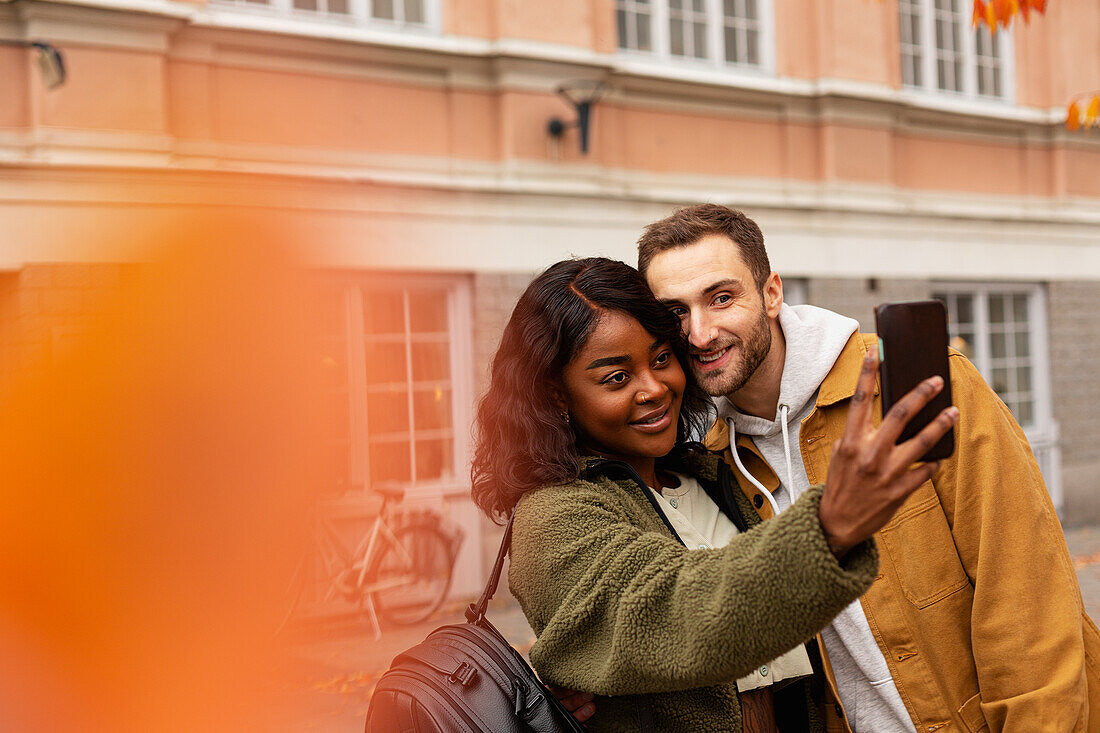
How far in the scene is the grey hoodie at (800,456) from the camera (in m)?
2.04

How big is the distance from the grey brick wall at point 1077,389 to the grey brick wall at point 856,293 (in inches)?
91.5

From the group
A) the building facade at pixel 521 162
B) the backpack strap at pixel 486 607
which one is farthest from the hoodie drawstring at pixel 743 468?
the building facade at pixel 521 162

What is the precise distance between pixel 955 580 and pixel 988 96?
1027 centimetres

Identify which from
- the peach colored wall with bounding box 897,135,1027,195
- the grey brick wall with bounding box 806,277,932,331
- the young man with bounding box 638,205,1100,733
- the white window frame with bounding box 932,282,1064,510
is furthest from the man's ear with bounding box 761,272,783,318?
the white window frame with bounding box 932,282,1064,510

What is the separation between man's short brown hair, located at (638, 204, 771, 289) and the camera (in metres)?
2.23

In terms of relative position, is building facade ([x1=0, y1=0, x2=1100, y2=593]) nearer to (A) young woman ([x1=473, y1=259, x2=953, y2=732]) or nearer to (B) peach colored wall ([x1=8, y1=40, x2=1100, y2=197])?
(B) peach colored wall ([x1=8, y1=40, x2=1100, y2=197])

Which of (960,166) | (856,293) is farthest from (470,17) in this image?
(960,166)

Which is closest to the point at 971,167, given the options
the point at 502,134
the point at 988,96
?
the point at 988,96

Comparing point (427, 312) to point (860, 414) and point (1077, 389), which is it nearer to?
point (860, 414)

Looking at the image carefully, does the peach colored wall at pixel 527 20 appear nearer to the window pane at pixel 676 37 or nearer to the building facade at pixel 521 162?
the building facade at pixel 521 162

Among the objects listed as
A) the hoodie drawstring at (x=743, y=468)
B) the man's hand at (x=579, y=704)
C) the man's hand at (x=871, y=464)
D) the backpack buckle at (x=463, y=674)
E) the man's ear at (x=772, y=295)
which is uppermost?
the man's ear at (x=772, y=295)

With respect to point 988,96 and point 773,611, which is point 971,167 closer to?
point 988,96

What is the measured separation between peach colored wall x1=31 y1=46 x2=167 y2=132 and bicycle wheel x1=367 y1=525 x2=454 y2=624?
3324mm

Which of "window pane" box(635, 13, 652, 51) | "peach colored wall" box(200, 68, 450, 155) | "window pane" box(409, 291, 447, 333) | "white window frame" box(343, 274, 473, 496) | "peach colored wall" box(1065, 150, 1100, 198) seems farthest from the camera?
"peach colored wall" box(1065, 150, 1100, 198)
